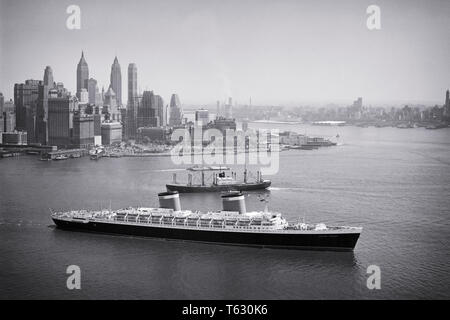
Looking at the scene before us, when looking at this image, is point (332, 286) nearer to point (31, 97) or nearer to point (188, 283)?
point (188, 283)

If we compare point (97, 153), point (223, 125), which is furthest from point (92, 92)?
point (97, 153)

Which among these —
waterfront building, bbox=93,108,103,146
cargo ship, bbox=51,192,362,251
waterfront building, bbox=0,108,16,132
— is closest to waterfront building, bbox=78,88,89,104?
waterfront building, bbox=93,108,103,146

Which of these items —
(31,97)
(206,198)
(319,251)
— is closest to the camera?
(319,251)

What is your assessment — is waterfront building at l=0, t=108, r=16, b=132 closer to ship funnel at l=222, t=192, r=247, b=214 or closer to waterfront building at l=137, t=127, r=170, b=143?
waterfront building at l=137, t=127, r=170, b=143
